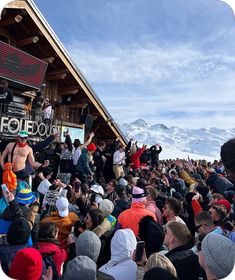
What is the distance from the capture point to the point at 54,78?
31.7 feet

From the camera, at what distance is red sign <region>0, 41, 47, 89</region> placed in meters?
7.42

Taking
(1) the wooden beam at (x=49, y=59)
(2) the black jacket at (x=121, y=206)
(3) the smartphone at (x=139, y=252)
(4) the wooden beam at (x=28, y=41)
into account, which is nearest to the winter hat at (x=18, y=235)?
(3) the smartphone at (x=139, y=252)

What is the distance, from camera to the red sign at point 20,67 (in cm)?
742

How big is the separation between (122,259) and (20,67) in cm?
673

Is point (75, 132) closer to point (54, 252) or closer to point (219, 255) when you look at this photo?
point (54, 252)

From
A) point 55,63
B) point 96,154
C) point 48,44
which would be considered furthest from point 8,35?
point 96,154

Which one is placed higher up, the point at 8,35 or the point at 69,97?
the point at 8,35

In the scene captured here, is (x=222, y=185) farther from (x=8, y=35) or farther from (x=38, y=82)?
(x=8, y=35)

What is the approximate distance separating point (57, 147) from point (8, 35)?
3.41 m

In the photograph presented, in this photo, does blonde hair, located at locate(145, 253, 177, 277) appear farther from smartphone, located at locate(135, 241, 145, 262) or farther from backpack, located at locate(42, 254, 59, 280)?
backpack, located at locate(42, 254, 59, 280)

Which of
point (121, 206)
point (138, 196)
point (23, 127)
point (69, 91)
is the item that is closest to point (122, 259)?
point (138, 196)

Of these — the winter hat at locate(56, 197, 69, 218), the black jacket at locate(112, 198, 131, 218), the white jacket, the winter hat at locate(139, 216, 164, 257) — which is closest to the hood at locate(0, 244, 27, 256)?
the white jacket

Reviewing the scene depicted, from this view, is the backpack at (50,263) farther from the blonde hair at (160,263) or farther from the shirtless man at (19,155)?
the shirtless man at (19,155)

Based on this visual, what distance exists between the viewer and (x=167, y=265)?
80.2 inches
